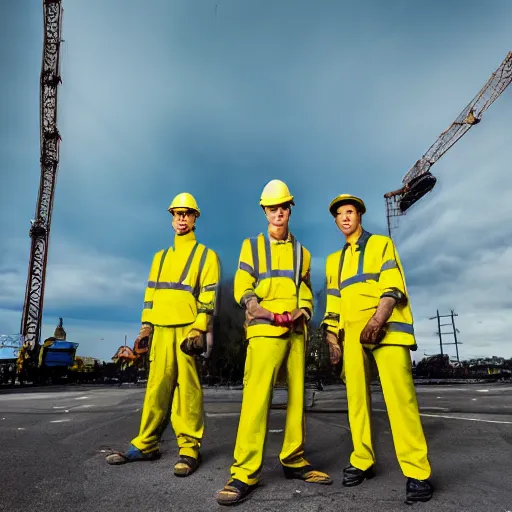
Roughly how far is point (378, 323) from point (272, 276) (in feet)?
2.80

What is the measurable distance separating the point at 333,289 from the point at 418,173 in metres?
59.8

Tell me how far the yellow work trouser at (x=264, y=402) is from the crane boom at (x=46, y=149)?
4697 cm

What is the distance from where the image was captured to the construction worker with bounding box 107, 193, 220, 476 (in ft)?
13.3

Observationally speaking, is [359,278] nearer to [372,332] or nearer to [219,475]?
[372,332]

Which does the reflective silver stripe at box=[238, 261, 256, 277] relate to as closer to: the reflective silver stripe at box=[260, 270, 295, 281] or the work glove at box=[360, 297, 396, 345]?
the reflective silver stripe at box=[260, 270, 295, 281]

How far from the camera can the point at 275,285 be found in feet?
11.8

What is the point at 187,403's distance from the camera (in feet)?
13.4

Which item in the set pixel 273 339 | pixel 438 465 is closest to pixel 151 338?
pixel 273 339

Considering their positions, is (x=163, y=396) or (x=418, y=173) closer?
(x=163, y=396)

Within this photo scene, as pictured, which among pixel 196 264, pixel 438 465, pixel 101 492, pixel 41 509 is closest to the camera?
pixel 41 509

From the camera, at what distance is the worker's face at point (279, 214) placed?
372 cm

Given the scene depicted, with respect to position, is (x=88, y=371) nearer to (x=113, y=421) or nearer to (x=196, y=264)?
(x=113, y=421)

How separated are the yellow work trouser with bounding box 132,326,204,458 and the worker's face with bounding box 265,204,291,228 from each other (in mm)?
1243

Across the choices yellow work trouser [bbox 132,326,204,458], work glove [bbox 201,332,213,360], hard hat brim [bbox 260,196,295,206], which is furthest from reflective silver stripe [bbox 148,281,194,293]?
hard hat brim [bbox 260,196,295,206]
